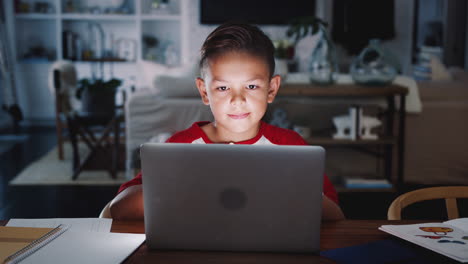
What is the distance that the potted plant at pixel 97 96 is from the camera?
10.8 ft

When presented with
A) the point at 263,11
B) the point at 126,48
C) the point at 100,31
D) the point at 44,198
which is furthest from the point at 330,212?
the point at 263,11

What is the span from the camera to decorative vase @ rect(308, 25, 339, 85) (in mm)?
3143

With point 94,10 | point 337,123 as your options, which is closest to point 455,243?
point 337,123

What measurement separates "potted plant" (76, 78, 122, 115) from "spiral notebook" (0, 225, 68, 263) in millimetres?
2516

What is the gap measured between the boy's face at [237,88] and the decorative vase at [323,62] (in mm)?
2095

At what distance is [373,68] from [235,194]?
2.64 metres

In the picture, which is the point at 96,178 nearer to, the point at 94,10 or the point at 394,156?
the point at 394,156

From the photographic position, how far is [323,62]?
3193 millimetres

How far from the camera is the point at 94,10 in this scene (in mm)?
6016

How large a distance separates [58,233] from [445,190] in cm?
79

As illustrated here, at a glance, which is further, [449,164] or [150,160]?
[449,164]

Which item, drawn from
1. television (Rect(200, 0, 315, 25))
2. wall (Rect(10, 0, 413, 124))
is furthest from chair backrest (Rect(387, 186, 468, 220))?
television (Rect(200, 0, 315, 25))

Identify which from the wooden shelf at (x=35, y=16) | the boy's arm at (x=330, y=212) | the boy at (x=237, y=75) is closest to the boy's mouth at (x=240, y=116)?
the boy at (x=237, y=75)

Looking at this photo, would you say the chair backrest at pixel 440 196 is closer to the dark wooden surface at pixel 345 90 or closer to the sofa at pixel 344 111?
the dark wooden surface at pixel 345 90
